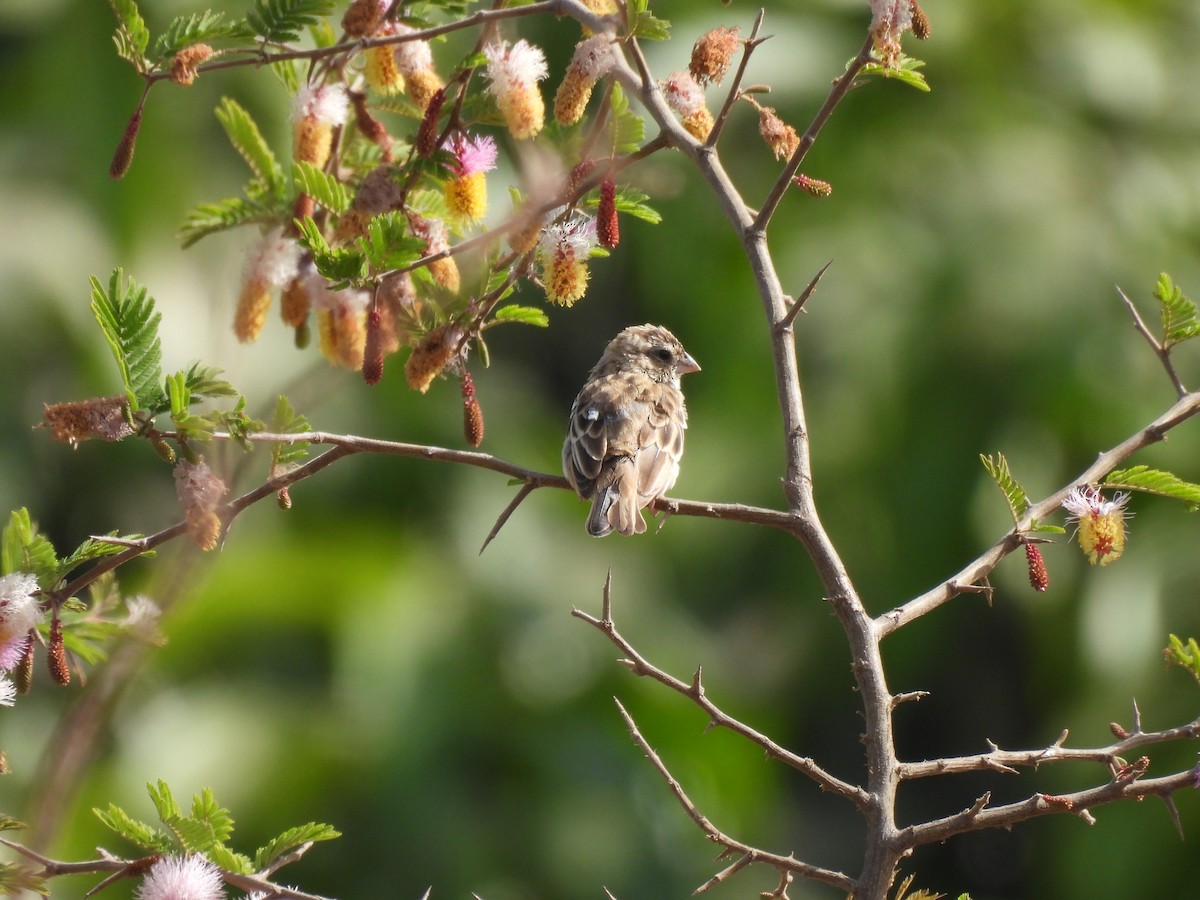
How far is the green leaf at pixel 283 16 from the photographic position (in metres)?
2.57

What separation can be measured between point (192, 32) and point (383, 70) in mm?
395

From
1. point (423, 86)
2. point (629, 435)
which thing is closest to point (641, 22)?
point (423, 86)

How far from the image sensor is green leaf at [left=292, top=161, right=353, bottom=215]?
2.60 meters

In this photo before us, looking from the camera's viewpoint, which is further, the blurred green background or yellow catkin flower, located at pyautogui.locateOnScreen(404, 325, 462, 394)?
the blurred green background

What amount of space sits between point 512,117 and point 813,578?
26.2ft

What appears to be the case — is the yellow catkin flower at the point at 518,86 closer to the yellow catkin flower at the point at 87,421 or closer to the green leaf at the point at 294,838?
the yellow catkin flower at the point at 87,421

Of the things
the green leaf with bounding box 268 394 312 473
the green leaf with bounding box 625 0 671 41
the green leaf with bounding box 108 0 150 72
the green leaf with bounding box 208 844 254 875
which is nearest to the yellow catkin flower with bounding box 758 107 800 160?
the green leaf with bounding box 625 0 671 41

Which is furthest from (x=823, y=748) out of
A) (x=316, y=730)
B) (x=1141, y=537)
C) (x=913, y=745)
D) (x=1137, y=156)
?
(x=1137, y=156)

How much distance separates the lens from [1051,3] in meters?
11.2

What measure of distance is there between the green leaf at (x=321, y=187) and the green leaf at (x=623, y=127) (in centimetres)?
53

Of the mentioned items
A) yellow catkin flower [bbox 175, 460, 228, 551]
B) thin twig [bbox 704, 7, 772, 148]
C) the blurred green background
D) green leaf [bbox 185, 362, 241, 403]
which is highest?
thin twig [bbox 704, 7, 772, 148]

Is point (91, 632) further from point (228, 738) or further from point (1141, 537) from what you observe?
point (1141, 537)

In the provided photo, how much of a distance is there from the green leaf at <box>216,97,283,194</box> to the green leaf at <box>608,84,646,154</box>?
73 cm

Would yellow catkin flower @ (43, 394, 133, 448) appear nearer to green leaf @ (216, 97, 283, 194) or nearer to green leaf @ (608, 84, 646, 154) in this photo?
green leaf @ (216, 97, 283, 194)
